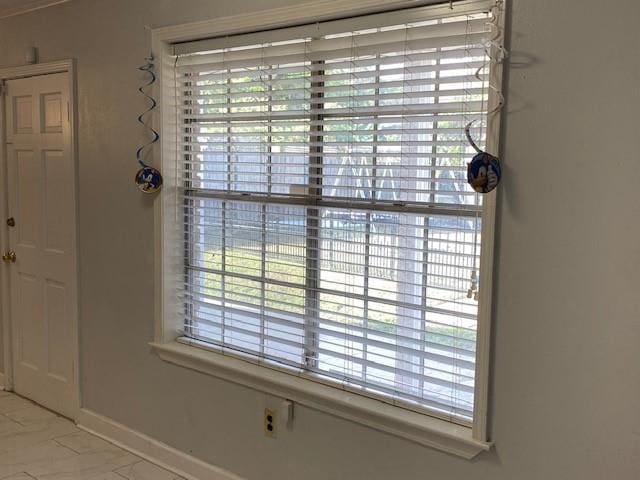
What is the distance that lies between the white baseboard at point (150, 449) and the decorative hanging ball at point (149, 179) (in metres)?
1.26

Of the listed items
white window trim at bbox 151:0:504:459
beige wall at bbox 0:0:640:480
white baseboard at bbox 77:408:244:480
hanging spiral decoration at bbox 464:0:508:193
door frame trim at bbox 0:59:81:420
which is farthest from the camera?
door frame trim at bbox 0:59:81:420

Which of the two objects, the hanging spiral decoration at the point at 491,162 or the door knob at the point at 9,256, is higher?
the hanging spiral decoration at the point at 491,162

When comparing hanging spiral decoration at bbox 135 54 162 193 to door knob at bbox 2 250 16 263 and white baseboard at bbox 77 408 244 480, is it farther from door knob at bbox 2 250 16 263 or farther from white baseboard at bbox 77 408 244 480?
door knob at bbox 2 250 16 263

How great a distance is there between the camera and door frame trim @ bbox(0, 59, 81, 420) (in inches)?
136

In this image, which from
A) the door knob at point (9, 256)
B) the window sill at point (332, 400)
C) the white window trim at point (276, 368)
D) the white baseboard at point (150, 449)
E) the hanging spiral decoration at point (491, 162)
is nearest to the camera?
the hanging spiral decoration at point (491, 162)

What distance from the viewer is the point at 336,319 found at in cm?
258

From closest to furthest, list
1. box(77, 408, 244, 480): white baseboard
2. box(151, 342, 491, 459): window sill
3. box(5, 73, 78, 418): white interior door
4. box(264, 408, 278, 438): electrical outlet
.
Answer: box(151, 342, 491, 459): window sill, box(264, 408, 278, 438): electrical outlet, box(77, 408, 244, 480): white baseboard, box(5, 73, 78, 418): white interior door

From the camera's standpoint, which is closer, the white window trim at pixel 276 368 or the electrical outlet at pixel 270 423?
the white window trim at pixel 276 368

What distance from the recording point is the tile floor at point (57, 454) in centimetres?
309

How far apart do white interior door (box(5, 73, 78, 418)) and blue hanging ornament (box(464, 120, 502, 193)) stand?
7.70ft

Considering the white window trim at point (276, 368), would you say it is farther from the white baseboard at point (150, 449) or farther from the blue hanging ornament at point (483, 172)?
the white baseboard at point (150, 449)

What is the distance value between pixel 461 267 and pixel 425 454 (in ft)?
2.21

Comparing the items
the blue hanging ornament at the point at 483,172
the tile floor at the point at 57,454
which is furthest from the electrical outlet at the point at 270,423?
the blue hanging ornament at the point at 483,172

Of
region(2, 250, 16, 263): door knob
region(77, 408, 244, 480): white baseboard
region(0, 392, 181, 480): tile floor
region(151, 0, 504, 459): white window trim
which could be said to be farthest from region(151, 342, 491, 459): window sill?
region(2, 250, 16, 263): door knob
